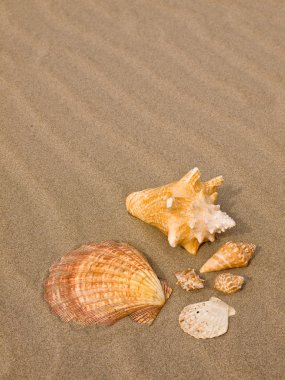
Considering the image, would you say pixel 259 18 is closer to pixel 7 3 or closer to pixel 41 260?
pixel 7 3

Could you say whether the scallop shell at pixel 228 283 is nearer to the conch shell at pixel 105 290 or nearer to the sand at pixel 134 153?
the sand at pixel 134 153

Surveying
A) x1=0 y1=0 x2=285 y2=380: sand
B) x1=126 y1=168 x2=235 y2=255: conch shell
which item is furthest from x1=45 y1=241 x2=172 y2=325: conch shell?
x1=126 y1=168 x2=235 y2=255: conch shell

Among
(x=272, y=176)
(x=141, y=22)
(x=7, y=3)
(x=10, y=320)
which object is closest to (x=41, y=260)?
(x=10, y=320)

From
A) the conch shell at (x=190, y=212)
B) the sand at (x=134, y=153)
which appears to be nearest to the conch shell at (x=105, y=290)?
the sand at (x=134, y=153)

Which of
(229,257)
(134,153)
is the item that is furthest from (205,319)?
(134,153)

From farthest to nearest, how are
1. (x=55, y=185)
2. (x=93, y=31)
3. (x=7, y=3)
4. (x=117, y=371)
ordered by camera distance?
(x=7, y=3)
(x=93, y=31)
(x=55, y=185)
(x=117, y=371)

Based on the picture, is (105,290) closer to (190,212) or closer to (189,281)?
(189,281)

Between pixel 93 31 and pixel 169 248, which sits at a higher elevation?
pixel 93 31
